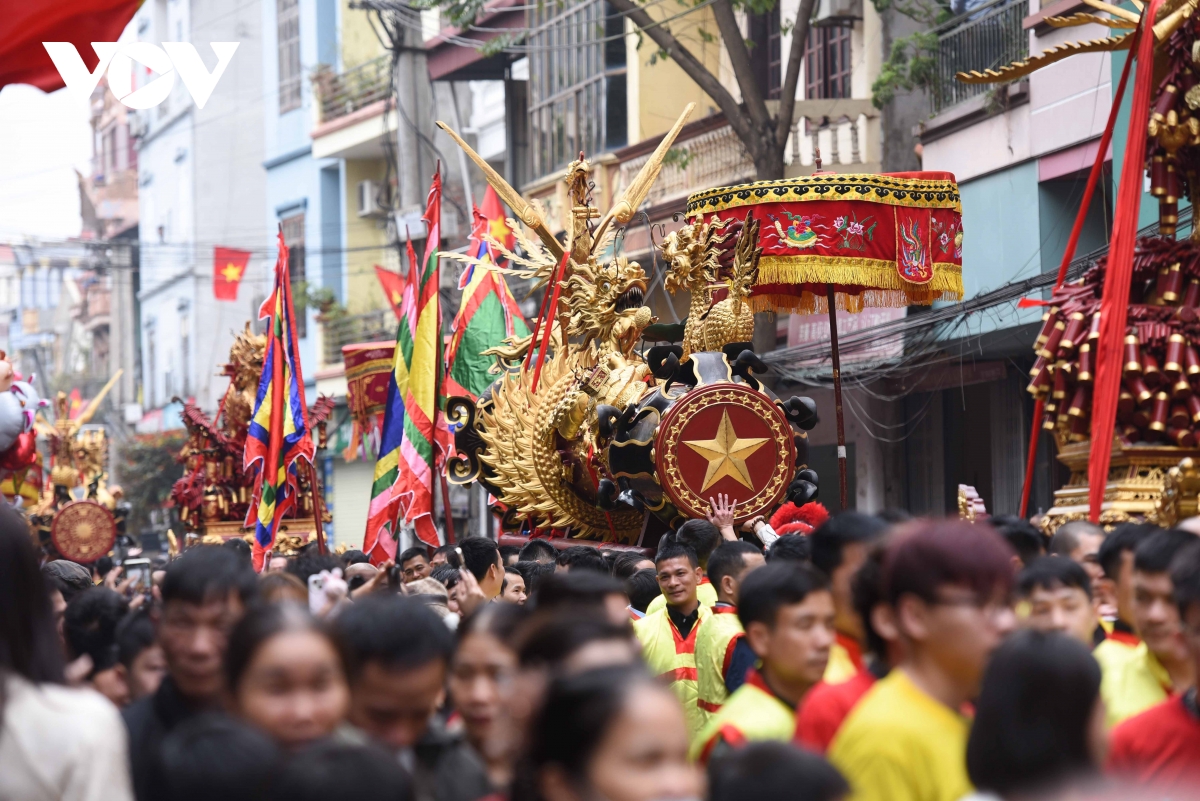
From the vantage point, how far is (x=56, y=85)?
7277mm

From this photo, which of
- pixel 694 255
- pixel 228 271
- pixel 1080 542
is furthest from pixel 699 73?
pixel 228 271

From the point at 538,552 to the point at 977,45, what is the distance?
7774 mm

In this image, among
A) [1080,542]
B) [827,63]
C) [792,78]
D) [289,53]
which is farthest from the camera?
[289,53]

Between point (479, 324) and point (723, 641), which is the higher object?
point (479, 324)

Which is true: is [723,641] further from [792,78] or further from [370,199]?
[370,199]

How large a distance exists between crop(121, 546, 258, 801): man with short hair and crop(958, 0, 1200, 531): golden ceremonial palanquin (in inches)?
135

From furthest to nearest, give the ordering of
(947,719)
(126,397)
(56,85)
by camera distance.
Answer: (126,397)
(56,85)
(947,719)

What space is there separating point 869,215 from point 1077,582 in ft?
19.3

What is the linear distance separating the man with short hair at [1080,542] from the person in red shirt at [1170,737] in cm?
180

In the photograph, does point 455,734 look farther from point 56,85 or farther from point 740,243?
point 740,243

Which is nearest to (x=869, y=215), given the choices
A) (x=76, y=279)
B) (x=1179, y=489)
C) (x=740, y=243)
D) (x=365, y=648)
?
(x=740, y=243)

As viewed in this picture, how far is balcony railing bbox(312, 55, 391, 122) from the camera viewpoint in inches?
1169

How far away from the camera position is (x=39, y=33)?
7250 mm

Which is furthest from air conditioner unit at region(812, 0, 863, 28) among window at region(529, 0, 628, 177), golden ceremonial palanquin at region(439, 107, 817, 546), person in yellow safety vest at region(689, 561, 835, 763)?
person in yellow safety vest at region(689, 561, 835, 763)
